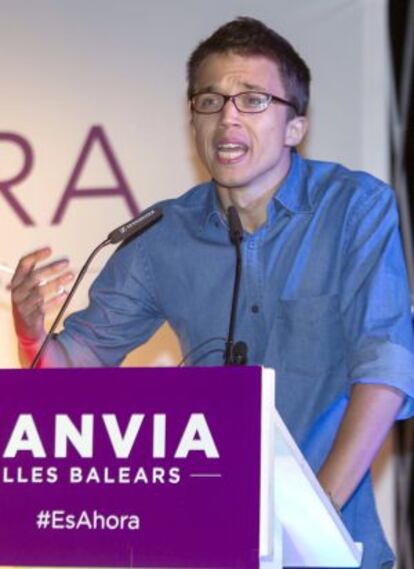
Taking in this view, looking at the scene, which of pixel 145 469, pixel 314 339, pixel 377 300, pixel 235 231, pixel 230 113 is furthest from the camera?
pixel 230 113

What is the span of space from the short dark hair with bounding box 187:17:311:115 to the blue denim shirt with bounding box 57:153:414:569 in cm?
18

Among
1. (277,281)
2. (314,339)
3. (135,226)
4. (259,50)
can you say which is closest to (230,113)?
(259,50)

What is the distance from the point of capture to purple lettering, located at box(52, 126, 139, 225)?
14.1 feet

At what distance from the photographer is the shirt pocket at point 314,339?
2996 millimetres

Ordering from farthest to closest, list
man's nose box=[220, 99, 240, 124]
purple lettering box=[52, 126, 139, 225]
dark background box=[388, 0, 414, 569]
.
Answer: purple lettering box=[52, 126, 139, 225] < dark background box=[388, 0, 414, 569] < man's nose box=[220, 99, 240, 124]

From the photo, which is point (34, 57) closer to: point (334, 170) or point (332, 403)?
point (334, 170)

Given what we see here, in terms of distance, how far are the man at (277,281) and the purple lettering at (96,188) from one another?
920mm

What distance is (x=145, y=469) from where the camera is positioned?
6.93ft

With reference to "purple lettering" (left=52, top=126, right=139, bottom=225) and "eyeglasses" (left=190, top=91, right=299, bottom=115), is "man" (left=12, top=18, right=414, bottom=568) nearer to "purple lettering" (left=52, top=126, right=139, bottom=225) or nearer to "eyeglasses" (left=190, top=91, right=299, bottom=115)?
"eyeglasses" (left=190, top=91, right=299, bottom=115)

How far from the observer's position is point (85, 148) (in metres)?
4.33

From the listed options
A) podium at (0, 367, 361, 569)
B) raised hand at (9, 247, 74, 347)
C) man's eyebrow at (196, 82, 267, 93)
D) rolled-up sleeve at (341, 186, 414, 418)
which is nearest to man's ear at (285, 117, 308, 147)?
man's eyebrow at (196, 82, 267, 93)

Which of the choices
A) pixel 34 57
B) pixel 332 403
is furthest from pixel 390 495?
pixel 34 57

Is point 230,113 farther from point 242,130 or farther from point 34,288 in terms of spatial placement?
point 34,288

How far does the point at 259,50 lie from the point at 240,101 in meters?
0.14
